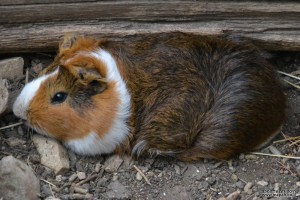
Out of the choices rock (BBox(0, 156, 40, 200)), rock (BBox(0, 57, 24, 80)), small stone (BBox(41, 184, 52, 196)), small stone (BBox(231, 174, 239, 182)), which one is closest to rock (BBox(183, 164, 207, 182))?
small stone (BBox(231, 174, 239, 182))

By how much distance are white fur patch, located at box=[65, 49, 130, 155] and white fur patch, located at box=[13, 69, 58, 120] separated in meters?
0.25

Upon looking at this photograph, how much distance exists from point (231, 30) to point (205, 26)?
140mm

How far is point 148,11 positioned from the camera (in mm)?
3594

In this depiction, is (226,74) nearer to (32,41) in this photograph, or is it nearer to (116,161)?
(116,161)

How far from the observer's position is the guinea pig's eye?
3.26m

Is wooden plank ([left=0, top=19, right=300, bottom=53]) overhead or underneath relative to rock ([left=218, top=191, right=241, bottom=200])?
overhead

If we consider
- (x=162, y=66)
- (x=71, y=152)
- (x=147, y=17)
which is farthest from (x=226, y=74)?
(x=71, y=152)

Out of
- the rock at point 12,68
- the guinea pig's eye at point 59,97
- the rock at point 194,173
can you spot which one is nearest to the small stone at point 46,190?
the guinea pig's eye at point 59,97

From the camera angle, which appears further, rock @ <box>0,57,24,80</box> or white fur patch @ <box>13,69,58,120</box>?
rock @ <box>0,57,24,80</box>

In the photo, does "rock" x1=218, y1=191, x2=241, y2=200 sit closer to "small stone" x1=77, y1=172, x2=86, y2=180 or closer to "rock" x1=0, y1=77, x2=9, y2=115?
"small stone" x1=77, y1=172, x2=86, y2=180

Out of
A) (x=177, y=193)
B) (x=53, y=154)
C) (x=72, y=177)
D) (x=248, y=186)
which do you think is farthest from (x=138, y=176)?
(x=248, y=186)

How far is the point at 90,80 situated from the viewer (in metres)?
3.22

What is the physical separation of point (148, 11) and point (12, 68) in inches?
31.1

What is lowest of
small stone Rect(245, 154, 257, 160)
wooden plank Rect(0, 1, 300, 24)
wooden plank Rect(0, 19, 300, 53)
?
small stone Rect(245, 154, 257, 160)
